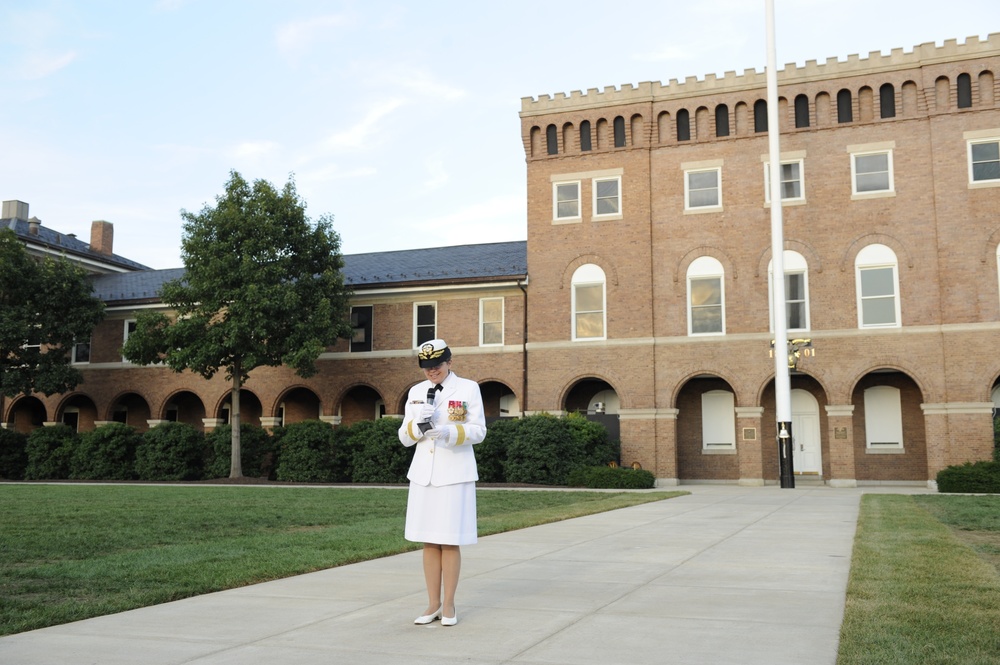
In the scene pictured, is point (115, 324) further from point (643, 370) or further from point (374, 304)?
point (643, 370)

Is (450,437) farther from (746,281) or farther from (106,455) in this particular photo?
(106,455)

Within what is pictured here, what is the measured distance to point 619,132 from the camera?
33281 mm

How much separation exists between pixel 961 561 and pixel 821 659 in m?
5.19

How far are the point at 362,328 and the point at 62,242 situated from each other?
21.1 metres

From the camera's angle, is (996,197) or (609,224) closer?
(996,197)

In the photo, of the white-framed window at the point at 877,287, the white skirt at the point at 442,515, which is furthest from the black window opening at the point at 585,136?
the white skirt at the point at 442,515

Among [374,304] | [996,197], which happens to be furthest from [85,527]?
[996,197]

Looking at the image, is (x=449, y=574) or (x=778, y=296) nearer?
(x=449, y=574)

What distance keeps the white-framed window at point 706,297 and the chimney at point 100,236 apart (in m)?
34.6

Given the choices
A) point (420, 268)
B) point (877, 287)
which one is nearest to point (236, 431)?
point (420, 268)

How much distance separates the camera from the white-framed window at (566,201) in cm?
3366

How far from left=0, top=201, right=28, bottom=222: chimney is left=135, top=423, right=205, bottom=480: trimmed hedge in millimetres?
22598

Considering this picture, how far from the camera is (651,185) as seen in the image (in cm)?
3272

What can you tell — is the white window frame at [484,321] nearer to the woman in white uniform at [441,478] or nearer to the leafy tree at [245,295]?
the leafy tree at [245,295]
